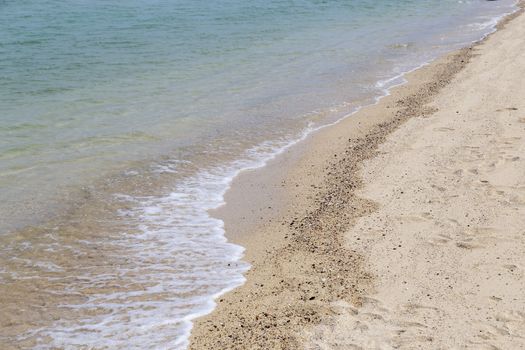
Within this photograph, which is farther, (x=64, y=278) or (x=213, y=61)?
(x=213, y=61)

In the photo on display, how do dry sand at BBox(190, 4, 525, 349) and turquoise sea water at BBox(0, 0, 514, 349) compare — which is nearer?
dry sand at BBox(190, 4, 525, 349)

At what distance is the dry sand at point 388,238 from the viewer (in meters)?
5.30

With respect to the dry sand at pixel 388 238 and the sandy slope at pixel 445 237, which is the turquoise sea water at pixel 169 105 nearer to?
the dry sand at pixel 388 238

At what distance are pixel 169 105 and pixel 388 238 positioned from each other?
24.5 ft

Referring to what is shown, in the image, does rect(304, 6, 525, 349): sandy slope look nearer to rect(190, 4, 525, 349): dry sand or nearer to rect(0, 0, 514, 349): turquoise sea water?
rect(190, 4, 525, 349): dry sand

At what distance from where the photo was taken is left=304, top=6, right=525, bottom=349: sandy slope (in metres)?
5.18

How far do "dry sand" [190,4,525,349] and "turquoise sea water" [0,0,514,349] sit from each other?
1.61 feet

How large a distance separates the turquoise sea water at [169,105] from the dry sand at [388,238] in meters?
0.49

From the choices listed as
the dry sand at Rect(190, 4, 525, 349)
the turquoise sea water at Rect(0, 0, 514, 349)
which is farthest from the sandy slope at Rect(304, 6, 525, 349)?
the turquoise sea water at Rect(0, 0, 514, 349)

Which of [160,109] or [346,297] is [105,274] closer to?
[346,297]

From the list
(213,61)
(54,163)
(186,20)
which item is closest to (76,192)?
(54,163)

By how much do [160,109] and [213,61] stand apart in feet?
17.5

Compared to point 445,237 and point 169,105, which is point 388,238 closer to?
point 445,237

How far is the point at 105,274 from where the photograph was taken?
664 cm
